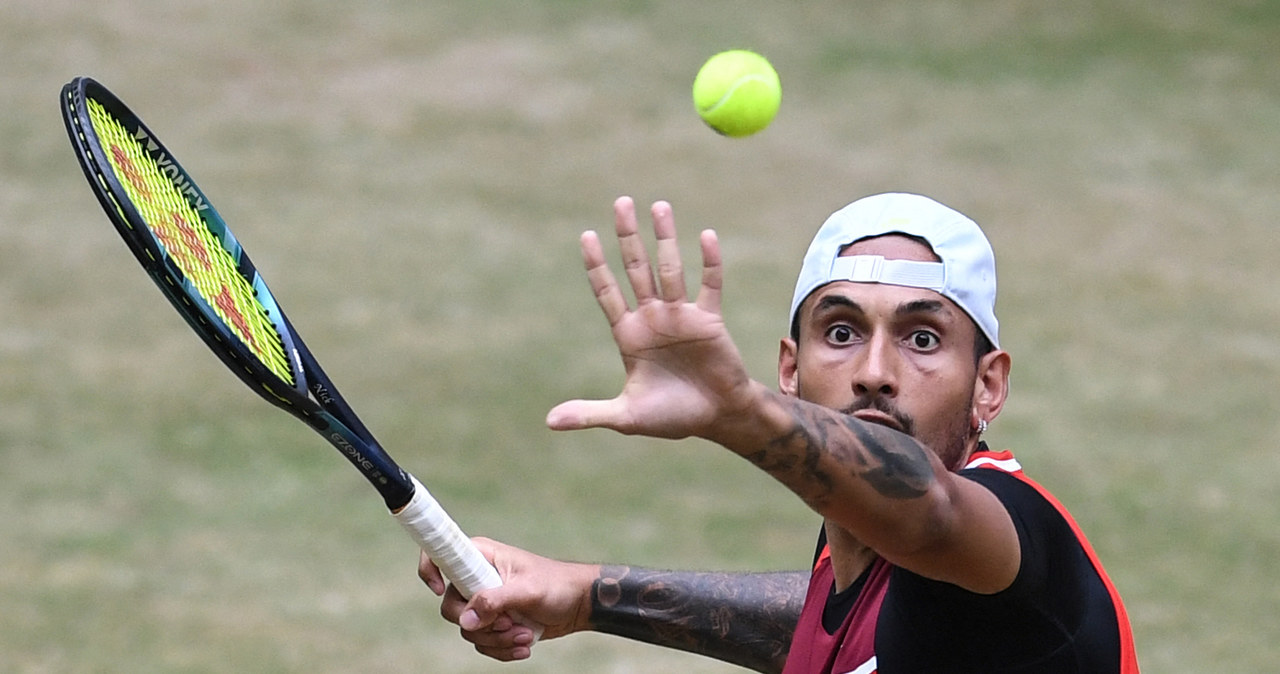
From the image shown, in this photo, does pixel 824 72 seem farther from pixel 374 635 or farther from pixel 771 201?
pixel 374 635

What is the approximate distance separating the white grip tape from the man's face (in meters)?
0.91

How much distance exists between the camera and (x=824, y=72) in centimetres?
1591

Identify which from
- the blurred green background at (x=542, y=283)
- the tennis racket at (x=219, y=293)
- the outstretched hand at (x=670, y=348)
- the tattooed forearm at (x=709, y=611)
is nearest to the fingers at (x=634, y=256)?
the outstretched hand at (x=670, y=348)

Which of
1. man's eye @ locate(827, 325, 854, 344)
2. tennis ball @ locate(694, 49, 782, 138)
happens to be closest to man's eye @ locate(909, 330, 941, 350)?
man's eye @ locate(827, 325, 854, 344)

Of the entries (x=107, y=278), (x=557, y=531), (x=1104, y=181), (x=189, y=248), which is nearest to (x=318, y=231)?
(x=107, y=278)

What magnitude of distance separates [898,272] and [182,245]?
1.65 metres

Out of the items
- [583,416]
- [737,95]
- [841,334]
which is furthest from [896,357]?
[737,95]

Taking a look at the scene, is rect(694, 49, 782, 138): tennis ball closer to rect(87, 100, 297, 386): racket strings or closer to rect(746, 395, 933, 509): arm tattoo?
rect(87, 100, 297, 386): racket strings

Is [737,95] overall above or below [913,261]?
above

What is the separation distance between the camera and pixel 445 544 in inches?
161

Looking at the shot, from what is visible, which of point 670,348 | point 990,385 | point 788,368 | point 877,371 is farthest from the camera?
point 788,368

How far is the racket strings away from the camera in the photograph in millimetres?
3977

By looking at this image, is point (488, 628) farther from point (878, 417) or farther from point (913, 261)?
point (913, 261)

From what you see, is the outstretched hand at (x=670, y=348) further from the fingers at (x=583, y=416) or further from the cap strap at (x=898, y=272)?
the cap strap at (x=898, y=272)
